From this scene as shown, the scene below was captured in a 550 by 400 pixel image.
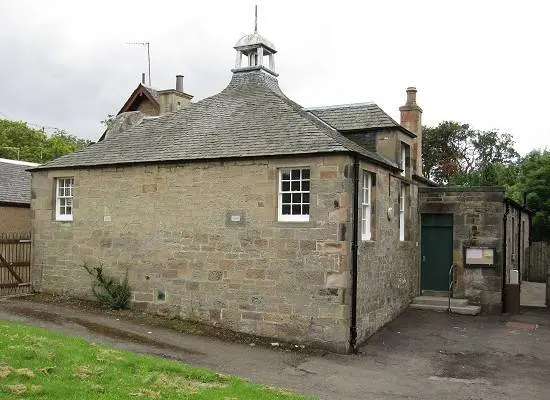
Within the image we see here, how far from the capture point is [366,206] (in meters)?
14.7

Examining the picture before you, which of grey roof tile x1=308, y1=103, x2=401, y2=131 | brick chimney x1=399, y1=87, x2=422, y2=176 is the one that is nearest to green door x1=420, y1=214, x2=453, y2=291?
brick chimney x1=399, y1=87, x2=422, y2=176

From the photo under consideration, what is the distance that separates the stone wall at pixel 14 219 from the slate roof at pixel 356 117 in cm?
1122

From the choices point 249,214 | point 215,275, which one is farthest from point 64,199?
point 249,214

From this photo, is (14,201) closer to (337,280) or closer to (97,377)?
(337,280)

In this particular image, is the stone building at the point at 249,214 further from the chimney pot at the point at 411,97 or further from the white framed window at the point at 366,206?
the chimney pot at the point at 411,97

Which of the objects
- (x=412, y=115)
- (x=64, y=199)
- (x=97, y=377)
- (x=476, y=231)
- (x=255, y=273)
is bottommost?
(x=97, y=377)

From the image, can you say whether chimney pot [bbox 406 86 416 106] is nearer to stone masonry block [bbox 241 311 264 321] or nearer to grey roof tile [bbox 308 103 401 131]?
grey roof tile [bbox 308 103 401 131]

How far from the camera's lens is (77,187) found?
1673cm

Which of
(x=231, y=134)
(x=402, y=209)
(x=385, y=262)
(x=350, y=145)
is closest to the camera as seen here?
(x=350, y=145)

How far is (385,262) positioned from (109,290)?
7641 millimetres

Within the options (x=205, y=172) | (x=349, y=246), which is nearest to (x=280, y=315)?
(x=349, y=246)

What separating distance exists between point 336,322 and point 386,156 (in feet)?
19.8

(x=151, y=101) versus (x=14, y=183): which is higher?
(x=151, y=101)

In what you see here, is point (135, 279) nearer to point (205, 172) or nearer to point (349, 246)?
point (205, 172)
